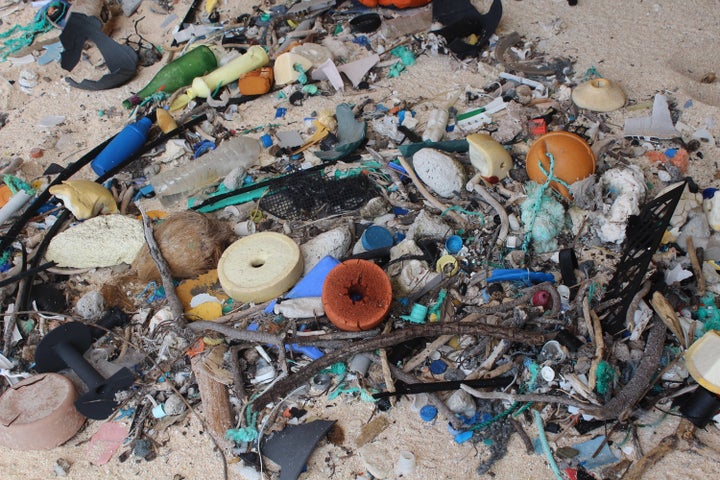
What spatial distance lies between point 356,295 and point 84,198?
1.60m

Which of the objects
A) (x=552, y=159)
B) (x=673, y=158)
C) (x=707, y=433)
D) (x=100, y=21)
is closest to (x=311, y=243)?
(x=552, y=159)

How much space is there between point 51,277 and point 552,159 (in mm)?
2447

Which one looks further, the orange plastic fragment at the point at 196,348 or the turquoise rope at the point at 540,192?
the turquoise rope at the point at 540,192

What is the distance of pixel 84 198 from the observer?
2973 mm

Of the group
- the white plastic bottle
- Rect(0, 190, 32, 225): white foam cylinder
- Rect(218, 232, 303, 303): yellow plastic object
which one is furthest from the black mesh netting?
Rect(0, 190, 32, 225): white foam cylinder

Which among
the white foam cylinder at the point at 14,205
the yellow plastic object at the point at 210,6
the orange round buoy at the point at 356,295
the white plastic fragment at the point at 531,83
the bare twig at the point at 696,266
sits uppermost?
the yellow plastic object at the point at 210,6

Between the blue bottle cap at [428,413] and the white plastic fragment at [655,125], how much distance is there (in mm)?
Answer: 1872

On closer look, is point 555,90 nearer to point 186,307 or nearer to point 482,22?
point 482,22

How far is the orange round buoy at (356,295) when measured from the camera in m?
2.23

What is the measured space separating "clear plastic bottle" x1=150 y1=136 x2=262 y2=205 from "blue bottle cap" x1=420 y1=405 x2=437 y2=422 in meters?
1.75

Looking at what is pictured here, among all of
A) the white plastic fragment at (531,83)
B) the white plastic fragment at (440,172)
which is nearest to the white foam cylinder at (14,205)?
the white plastic fragment at (440,172)

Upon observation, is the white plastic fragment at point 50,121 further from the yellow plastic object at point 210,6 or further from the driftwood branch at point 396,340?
the driftwood branch at point 396,340

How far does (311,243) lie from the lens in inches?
104

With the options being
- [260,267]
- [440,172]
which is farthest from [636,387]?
[260,267]
